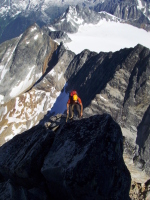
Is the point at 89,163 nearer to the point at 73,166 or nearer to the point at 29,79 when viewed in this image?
the point at 73,166

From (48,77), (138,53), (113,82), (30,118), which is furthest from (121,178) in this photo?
(48,77)

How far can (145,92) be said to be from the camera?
71250 millimetres

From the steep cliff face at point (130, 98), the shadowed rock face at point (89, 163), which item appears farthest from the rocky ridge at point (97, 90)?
the shadowed rock face at point (89, 163)

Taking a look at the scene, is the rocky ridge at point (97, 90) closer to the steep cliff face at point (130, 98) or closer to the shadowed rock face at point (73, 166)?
the steep cliff face at point (130, 98)

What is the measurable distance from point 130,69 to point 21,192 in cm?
7048

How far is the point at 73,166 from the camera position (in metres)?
10.5

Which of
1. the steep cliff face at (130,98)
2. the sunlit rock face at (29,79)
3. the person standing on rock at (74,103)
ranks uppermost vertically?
the sunlit rock face at (29,79)

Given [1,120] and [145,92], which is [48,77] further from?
[145,92]

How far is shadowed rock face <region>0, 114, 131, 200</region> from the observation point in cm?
1053

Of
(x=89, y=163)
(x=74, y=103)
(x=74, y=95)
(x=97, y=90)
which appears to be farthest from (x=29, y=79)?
(x=89, y=163)

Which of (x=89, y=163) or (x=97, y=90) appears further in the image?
(x=97, y=90)

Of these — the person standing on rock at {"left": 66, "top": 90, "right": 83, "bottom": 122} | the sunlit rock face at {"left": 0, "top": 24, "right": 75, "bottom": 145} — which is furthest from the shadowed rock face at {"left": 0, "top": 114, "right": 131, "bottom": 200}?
the sunlit rock face at {"left": 0, "top": 24, "right": 75, "bottom": 145}

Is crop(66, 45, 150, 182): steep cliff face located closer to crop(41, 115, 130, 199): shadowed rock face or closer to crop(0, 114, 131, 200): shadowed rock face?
crop(0, 114, 131, 200): shadowed rock face

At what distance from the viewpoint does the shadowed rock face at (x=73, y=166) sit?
10531 mm
